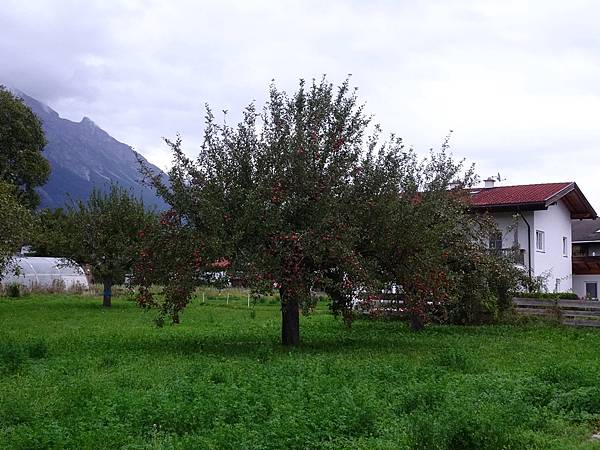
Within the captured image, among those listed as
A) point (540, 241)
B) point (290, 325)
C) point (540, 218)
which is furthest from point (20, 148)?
point (290, 325)

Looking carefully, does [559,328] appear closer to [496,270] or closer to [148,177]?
[496,270]

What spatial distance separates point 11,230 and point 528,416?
13.7 m

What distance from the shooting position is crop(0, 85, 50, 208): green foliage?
53906 millimetres

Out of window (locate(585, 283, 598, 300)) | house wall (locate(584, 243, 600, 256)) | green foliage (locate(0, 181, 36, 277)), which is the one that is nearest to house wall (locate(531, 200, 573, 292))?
window (locate(585, 283, 598, 300))

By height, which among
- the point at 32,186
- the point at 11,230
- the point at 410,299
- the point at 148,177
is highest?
the point at 32,186

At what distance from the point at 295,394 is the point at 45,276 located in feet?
141

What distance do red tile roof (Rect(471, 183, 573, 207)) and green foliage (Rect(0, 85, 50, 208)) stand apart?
111 ft

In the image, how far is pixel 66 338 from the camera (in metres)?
18.2

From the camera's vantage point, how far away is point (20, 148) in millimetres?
55188

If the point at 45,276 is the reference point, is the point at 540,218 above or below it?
above

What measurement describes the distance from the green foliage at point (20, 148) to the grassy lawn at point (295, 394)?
129 feet

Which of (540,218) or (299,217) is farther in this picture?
(540,218)

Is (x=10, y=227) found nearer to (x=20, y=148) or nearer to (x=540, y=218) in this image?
(x=540, y=218)

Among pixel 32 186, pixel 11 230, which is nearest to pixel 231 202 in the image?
pixel 11 230
